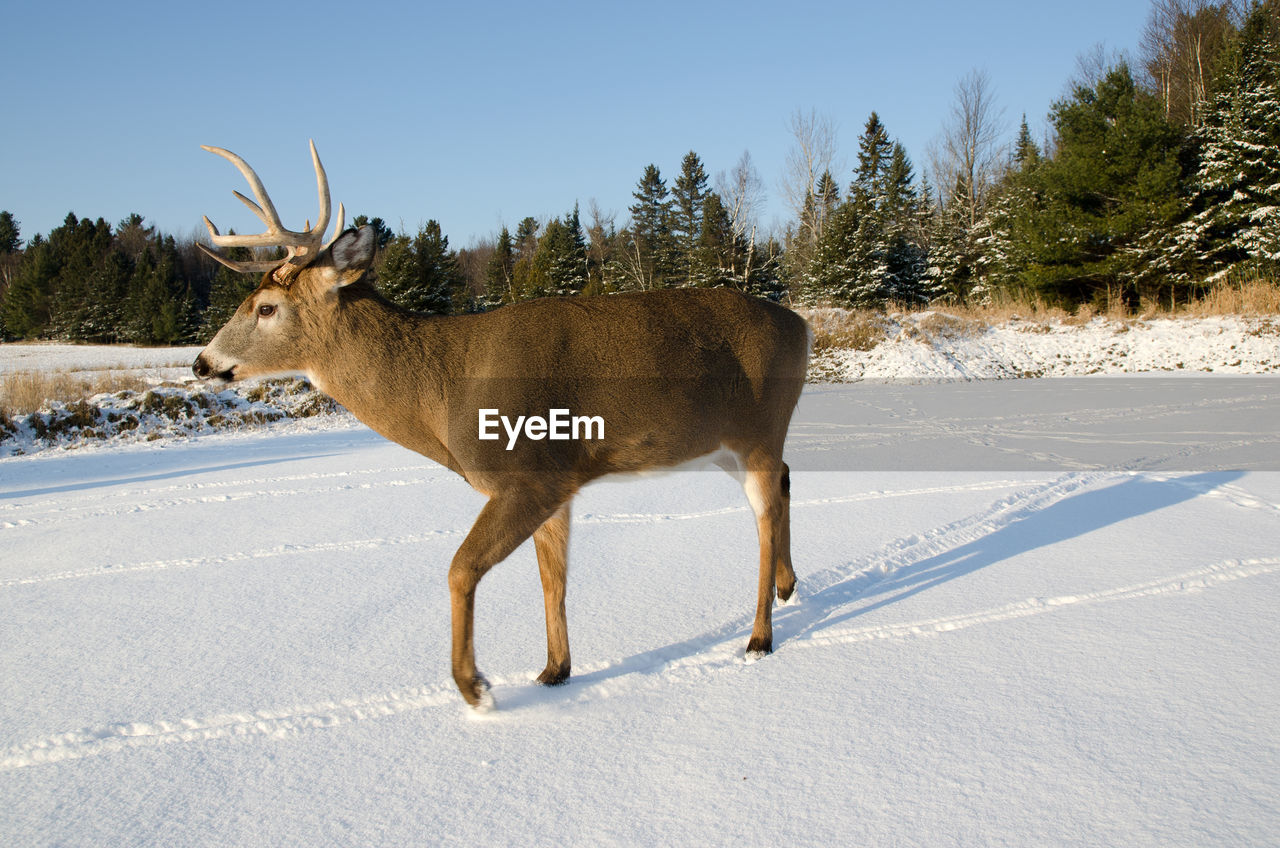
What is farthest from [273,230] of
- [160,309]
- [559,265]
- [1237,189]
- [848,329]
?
[160,309]

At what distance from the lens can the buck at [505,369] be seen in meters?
3.23

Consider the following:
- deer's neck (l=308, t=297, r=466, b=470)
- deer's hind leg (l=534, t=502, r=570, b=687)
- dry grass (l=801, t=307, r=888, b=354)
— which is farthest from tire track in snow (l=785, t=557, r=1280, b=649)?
dry grass (l=801, t=307, r=888, b=354)

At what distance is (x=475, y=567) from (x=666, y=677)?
103 centimetres

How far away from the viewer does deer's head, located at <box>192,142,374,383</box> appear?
3.42 m

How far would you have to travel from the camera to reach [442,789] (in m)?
2.53

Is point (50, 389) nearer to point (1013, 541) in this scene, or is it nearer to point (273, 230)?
point (273, 230)

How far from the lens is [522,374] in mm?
3250

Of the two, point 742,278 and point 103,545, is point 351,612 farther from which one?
point 742,278

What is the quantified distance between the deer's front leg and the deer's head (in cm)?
121

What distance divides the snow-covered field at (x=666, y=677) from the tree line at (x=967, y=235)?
221 centimetres

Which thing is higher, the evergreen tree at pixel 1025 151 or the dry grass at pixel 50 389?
the evergreen tree at pixel 1025 151

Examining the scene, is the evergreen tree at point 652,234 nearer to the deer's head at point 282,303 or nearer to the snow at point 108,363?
the snow at point 108,363

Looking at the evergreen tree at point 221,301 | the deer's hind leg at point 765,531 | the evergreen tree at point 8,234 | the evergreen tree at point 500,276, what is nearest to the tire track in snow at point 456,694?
the deer's hind leg at point 765,531

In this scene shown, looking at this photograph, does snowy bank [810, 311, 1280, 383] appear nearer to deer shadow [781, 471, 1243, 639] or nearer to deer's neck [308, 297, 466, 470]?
deer shadow [781, 471, 1243, 639]
